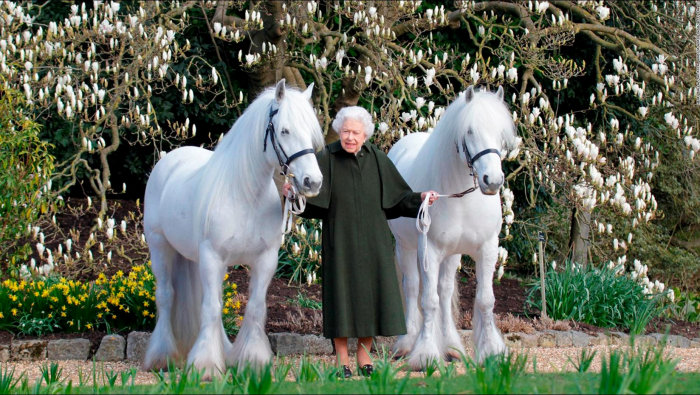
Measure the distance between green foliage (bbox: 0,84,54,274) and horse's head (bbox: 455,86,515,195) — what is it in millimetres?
3738

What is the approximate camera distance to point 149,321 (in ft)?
21.0

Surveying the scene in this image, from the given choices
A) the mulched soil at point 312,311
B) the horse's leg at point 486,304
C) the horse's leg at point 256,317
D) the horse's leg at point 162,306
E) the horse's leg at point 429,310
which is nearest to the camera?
the horse's leg at point 256,317

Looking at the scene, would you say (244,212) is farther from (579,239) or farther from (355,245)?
(579,239)

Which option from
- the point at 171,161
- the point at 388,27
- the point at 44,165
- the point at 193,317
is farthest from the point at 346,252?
the point at 388,27

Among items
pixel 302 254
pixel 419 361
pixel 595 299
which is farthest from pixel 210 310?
pixel 595 299

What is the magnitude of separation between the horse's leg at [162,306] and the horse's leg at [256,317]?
617 millimetres

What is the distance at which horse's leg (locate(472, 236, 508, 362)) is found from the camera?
5.38 metres

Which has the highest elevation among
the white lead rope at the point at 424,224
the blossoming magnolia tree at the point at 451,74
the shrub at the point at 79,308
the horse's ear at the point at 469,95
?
the blossoming magnolia tree at the point at 451,74

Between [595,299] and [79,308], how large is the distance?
4261 mm

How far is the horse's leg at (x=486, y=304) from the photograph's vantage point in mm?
5375

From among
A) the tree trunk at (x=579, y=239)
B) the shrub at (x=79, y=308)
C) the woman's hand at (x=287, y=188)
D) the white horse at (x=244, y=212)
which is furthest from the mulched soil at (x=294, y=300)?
the woman's hand at (x=287, y=188)

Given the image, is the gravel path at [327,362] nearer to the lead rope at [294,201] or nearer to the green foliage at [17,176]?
the lead rope at [294,201]

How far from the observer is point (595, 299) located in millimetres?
7273

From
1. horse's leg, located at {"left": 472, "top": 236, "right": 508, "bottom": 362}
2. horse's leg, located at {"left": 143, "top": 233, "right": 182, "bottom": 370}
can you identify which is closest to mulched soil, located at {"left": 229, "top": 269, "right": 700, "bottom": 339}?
horse's leg, located at {"left": 143, "top": 233, "right": 182, "bottom": 370}
